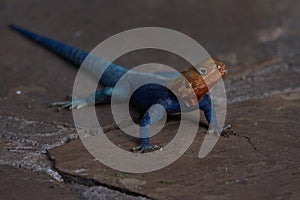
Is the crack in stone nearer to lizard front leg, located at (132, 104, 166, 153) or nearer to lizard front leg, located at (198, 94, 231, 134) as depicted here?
lizard front leg, located at (132, 104, 166, 153)

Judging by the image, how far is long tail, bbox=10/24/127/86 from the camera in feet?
15.9

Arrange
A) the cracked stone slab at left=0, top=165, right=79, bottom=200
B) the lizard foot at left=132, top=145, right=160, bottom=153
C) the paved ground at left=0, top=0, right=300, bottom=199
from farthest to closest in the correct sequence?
1. the lizard foot at left=132, top=145, right=160, bottom=153
2. the paved ground at left=0, top=0, right=300, bottom=199
3. the cracked stone slab at left=0, top=165, right=79, bottom=200

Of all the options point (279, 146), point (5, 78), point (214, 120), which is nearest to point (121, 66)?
point (5, 78)

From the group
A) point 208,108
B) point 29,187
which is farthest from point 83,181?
point 208,108

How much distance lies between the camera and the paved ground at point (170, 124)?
3180 mm

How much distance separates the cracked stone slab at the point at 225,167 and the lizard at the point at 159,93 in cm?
13

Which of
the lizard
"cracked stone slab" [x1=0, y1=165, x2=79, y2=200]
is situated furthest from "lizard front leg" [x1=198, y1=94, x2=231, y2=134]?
"cracked stone slab" [x1=0, y1=165, x2=79, y2=200]

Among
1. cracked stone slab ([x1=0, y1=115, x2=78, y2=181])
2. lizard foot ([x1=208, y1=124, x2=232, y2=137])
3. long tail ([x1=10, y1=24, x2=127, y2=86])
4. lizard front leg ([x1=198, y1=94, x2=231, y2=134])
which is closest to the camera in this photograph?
cracked stone slab ([x1=0, y1=115, x2=78, y2=181])

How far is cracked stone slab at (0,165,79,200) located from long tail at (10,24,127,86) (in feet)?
5.28

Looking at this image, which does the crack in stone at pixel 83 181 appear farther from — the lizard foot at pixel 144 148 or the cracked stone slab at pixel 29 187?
the lizard foot at pixel 144 148

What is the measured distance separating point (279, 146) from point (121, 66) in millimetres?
1842

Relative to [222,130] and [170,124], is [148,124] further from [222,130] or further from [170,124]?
[222,130]

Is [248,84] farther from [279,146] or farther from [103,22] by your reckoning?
[103,22]

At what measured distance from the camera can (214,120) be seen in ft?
13.2
